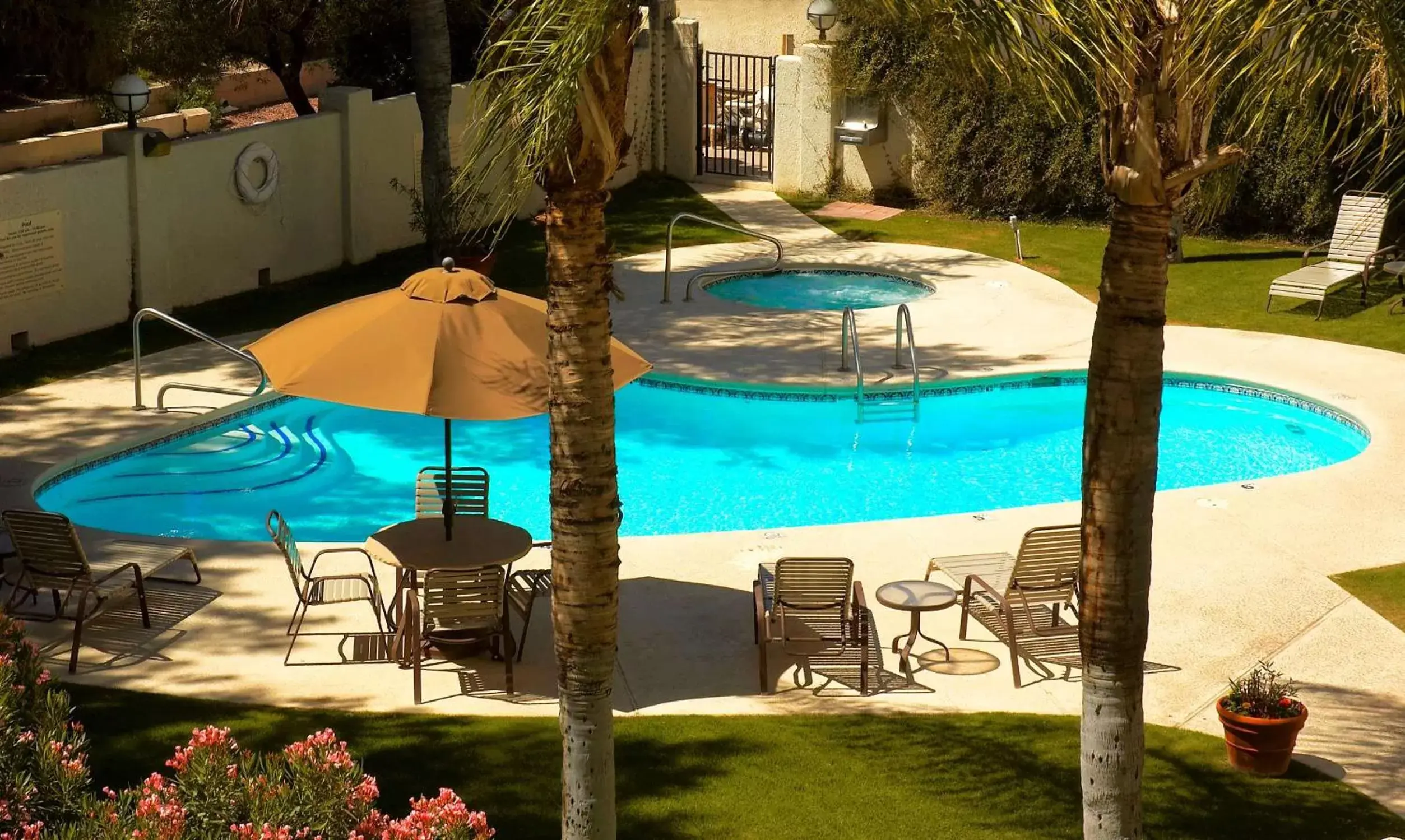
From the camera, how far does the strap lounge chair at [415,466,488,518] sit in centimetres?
1239

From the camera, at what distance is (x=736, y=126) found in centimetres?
3103

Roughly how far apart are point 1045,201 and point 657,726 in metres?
18.3

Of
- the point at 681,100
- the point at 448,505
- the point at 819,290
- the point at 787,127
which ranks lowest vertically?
the point at 448,505

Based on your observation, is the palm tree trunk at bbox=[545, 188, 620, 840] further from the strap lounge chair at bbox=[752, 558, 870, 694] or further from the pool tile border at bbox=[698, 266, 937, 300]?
the pool tile border at bbox=[698, 266, 937, 300]

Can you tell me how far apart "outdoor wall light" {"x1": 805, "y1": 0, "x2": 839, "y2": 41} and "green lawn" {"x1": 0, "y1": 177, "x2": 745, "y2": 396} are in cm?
347

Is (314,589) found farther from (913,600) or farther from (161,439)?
(161,439)

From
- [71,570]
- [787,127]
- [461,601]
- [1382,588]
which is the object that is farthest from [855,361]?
[787,127]

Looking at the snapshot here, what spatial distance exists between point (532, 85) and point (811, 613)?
19.5 feet

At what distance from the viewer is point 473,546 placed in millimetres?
11133

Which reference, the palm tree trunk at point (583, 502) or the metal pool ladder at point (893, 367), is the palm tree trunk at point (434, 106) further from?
the palm tree trunk at point (583, 502)

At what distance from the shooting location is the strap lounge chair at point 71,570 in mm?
10773

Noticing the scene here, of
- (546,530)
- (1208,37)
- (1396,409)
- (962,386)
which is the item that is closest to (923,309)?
(962,386)

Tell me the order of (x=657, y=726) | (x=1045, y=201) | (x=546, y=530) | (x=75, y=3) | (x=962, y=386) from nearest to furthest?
1. (x=657, y=726)
2. (x=546, y=530)
3. (x=962, y=386)
4. (x=75, y=3)
5. (x=1045, y=201)

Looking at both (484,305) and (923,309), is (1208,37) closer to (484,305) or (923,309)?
(484,305)
